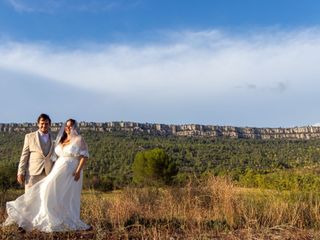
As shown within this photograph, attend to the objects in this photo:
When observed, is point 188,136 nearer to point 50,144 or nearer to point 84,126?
point 84,126

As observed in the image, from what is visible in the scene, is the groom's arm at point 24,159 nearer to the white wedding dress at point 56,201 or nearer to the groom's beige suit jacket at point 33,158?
the groom's beige suit jacket at point 33,158

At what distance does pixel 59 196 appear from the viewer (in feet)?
22.5

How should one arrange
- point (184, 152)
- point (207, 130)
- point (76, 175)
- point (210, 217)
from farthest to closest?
1. point (207, 130)
2. point (184, 152)
3. point (210, 217)
4. point (76, 175)

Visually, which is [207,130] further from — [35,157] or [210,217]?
[35,157]

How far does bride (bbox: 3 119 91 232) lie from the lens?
661cm

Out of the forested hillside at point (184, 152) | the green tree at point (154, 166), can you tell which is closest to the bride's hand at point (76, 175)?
the green tree at point (154, 166)

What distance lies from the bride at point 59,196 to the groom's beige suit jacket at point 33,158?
0.56 feet

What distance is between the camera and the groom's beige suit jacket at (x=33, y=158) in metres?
7.05

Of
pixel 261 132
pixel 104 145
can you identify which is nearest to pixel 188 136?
pixel 261 132

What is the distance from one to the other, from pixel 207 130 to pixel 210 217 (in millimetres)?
71128

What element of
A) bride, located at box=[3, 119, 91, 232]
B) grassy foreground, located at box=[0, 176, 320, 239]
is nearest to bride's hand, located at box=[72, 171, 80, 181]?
bride, located at box=[3, 119, 91, 232]

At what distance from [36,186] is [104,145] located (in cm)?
5027

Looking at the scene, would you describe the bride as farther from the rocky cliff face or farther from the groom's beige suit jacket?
the rocky cliff face

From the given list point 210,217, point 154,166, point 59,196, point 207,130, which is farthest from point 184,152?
point 59,196
